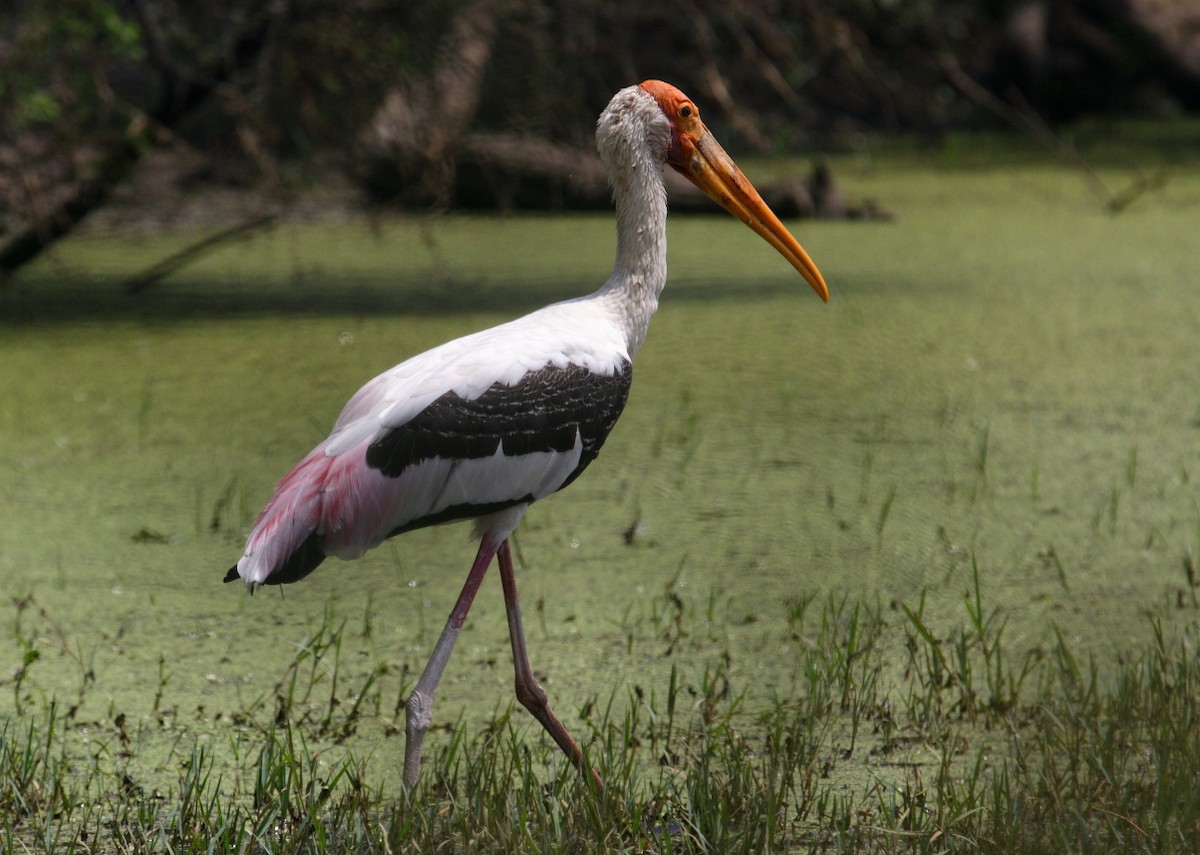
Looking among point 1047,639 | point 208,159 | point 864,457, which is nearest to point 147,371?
point 208,159

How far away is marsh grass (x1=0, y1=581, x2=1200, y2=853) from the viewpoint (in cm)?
221

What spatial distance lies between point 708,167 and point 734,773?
1.06 meters

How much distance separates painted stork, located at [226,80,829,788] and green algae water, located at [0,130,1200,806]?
12.2 inches

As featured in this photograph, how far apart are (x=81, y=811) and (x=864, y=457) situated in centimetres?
244

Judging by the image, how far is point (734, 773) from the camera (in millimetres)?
2381

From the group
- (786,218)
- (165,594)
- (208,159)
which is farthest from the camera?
(786,218)

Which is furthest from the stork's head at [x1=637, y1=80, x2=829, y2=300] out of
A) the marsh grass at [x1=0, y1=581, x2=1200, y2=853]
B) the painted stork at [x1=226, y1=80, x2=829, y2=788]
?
the marsh grass at [x1=0, y1=581, x2=1200, y2=853]

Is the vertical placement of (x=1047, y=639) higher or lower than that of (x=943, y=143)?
lower

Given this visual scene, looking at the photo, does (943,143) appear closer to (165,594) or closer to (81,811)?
(165,594)

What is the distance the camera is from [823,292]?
298 centimetres

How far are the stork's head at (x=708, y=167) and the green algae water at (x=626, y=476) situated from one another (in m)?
0.69

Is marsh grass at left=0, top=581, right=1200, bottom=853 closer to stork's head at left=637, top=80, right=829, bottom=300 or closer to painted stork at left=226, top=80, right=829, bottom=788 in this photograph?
painted stork at left=226, top=80, right=829, bottom=788

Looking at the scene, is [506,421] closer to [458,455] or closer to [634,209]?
[458,455]

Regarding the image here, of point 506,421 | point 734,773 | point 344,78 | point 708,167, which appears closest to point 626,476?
point 708,167
